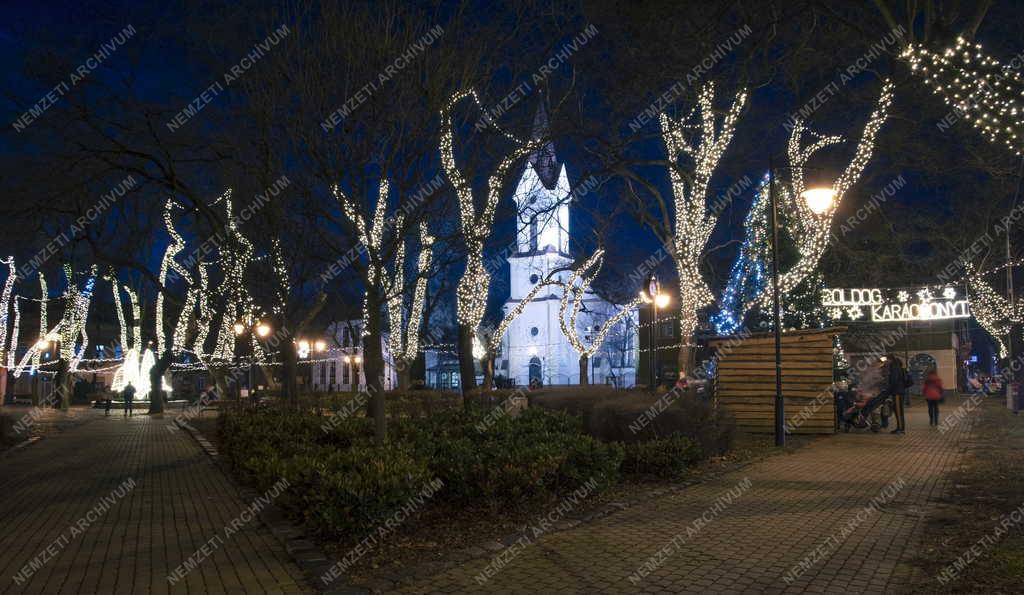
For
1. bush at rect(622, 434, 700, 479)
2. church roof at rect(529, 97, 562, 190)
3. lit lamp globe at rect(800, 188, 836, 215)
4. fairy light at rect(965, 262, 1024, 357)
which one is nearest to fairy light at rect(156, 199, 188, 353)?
church roof at rect(529, 97, 562, 190)

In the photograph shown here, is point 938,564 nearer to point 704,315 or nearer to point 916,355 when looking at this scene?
point 704,315

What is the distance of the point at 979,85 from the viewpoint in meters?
8.50

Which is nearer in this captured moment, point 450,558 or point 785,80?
point 450,558

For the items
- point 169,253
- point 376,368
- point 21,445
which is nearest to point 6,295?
point 169,253

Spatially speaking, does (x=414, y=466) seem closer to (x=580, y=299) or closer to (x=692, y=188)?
(x=692, y=188)

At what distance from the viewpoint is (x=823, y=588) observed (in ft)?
19.4

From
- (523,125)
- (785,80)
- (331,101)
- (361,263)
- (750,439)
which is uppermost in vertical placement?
(785,80)

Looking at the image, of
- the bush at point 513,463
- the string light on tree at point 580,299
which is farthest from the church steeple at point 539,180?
the bush at point 513,463

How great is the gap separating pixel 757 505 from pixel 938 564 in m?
2.76

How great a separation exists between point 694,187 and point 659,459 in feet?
43.0

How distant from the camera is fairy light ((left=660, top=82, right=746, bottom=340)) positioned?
71.4 ft

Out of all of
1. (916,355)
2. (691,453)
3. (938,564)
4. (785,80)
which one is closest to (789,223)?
(785,80)

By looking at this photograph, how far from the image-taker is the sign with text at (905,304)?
31.2 metres

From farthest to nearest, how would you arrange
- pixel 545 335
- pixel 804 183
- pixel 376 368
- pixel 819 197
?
pixel 545 335
pixel 804 183
pixel 819 197
pixel 376 368
